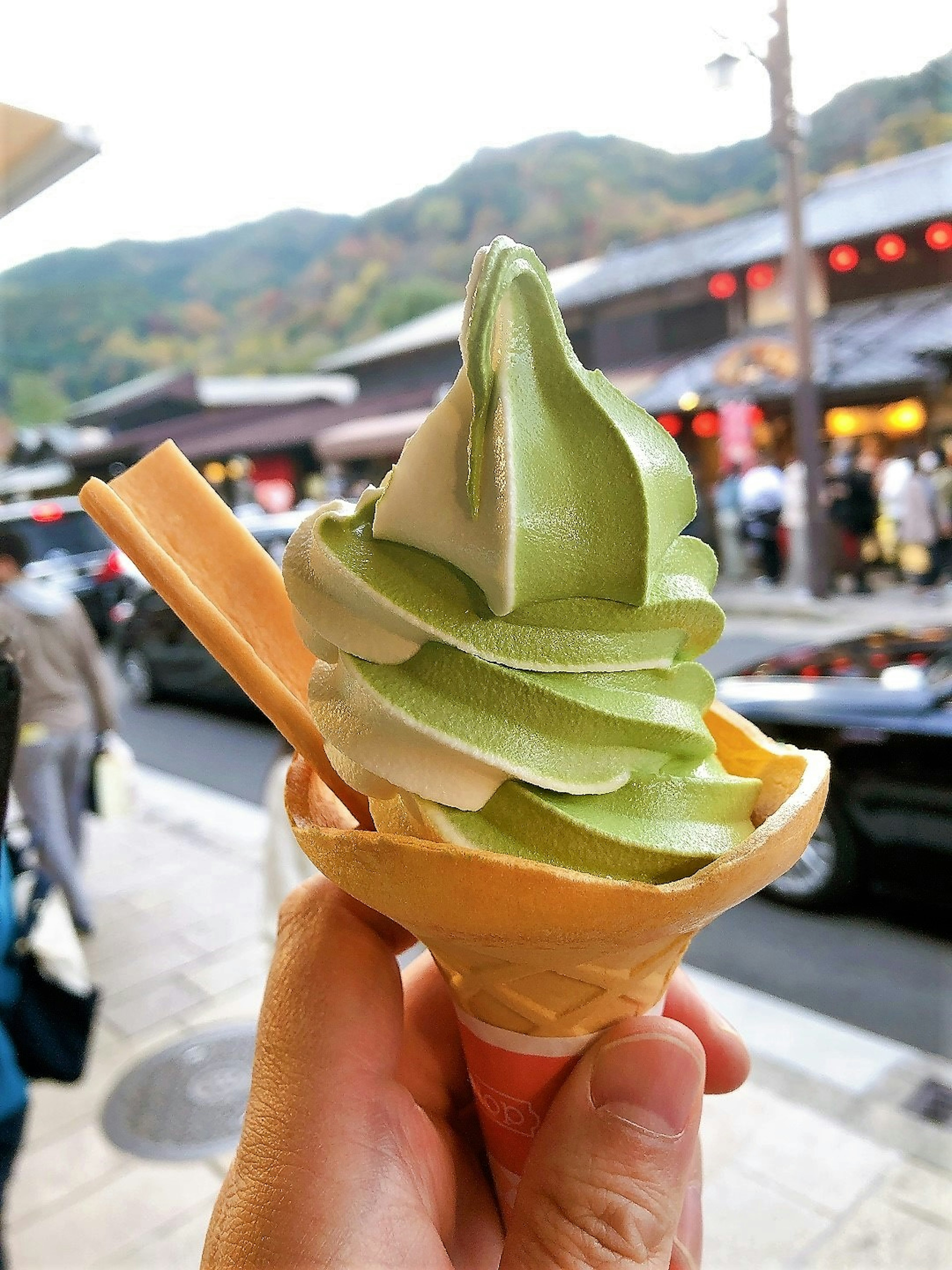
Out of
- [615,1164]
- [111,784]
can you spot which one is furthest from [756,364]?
[615,1164]

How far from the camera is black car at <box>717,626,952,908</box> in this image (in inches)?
159

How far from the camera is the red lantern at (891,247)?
632 inches

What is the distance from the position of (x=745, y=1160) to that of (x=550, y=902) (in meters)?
2.41

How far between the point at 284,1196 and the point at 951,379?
55.9ft

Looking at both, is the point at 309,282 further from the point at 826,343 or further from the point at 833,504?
the point at 833,504

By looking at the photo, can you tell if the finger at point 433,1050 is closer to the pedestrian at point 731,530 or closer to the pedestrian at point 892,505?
the pedestrian at point 892,505

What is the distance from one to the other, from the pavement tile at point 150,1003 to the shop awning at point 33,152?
140 inches

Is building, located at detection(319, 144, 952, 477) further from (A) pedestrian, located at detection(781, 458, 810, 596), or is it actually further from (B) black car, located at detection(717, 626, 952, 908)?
(B) black car, located at detection(717, 626, 952, 908)

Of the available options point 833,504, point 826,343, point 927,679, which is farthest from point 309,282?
point 927,679

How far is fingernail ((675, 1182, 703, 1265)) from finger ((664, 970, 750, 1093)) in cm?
19

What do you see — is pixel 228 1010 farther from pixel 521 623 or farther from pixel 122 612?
pixel 122 612

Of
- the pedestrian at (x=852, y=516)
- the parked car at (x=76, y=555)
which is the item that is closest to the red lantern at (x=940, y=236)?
the pedestrian at (x=852, y=516)

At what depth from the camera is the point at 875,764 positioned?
13.6 feet

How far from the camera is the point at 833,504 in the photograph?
13.2 m
